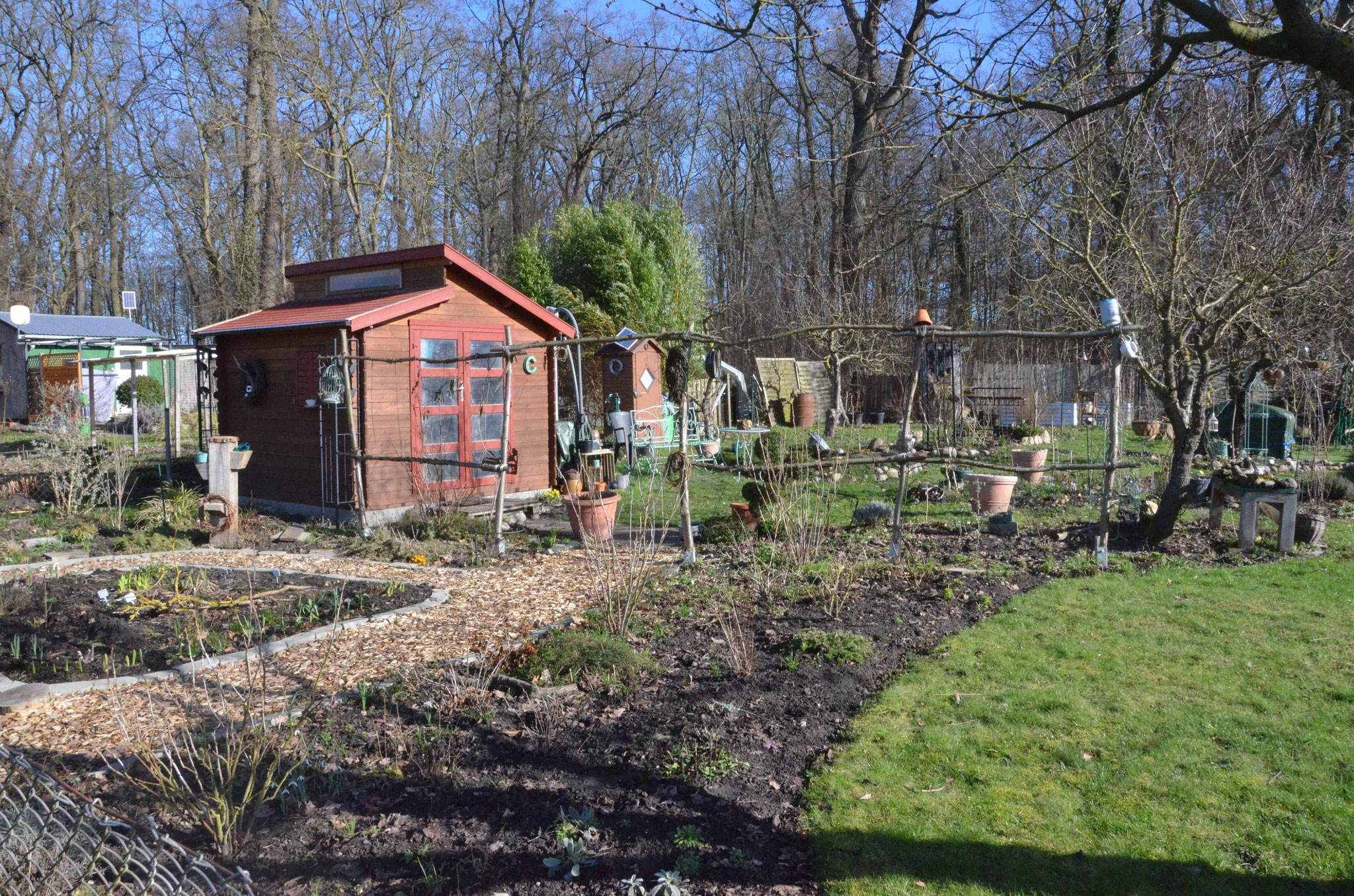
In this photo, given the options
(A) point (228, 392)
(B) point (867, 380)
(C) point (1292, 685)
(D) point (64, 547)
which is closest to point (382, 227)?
(B) point (867, 380)

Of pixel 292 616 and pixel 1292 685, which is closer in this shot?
pixel 1292 685

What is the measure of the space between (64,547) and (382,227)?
757 inches

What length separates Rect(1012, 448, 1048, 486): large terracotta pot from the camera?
12484mm

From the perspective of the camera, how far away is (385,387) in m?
10.3

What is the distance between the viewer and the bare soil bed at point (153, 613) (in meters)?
5.39

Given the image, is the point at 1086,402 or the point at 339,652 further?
the point at 1086,402

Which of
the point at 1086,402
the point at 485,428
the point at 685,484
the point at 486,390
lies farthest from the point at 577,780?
the point at 1086,402

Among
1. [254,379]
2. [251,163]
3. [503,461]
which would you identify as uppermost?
[251,163]

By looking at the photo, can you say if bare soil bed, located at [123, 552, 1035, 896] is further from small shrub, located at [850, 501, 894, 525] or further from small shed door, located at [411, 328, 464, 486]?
small shed door, located at [411, 328, 464, 486]

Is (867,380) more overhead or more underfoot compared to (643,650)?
more overhead

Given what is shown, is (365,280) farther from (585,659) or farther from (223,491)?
(585,659)

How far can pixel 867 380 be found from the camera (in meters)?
24.9

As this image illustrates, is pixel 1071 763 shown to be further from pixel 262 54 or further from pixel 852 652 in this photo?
pixel 262 54

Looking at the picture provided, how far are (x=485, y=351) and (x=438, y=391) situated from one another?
2.89 ft
